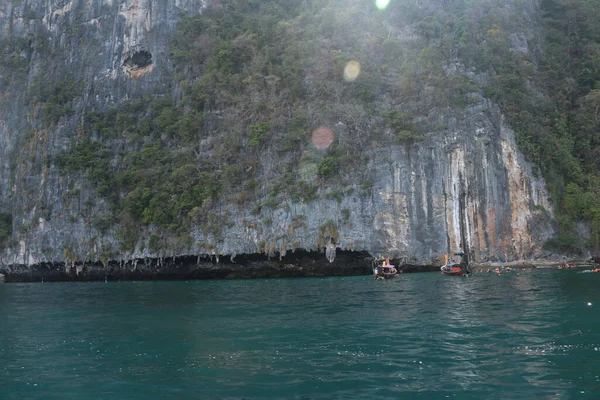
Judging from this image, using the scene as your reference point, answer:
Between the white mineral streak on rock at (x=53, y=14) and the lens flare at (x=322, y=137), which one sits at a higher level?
the white mineral streak on rock at (x=53, y=14)

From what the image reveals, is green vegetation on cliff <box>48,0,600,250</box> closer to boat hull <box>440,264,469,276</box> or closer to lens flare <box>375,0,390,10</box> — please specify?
lens flare <box>375,0,390,10</box>

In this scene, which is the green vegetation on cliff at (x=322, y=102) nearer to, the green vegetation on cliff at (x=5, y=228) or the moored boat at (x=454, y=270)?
the green vegetation on cliff at (x=5, y=228)

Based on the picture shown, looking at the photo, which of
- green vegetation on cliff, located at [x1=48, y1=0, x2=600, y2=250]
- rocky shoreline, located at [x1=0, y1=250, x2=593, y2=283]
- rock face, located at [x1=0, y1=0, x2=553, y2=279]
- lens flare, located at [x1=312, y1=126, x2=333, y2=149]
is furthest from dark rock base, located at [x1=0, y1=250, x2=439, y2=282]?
lens flare, located at [x1=312, y1=126, x2=333, y2=149]

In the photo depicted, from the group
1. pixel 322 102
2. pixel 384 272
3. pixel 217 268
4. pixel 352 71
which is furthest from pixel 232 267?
pixel 352 71

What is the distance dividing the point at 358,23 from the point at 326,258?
2573cm

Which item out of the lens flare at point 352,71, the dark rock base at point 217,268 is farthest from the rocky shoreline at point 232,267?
the lens flare at point 352,71

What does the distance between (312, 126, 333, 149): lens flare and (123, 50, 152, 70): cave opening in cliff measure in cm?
2376

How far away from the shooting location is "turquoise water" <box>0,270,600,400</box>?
9.24 meters

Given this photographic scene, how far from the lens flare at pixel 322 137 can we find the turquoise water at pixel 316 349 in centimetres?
2466

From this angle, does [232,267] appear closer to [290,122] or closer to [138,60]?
[290,122]

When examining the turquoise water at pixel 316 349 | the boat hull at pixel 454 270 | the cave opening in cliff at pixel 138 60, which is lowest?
the turquoise water at pixel 316 349

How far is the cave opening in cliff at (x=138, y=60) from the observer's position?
2243 inches

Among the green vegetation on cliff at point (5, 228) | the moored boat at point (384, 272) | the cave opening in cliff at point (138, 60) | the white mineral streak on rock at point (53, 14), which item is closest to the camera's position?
the moored boat at point (384, 272)

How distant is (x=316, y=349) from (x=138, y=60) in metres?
52.7
